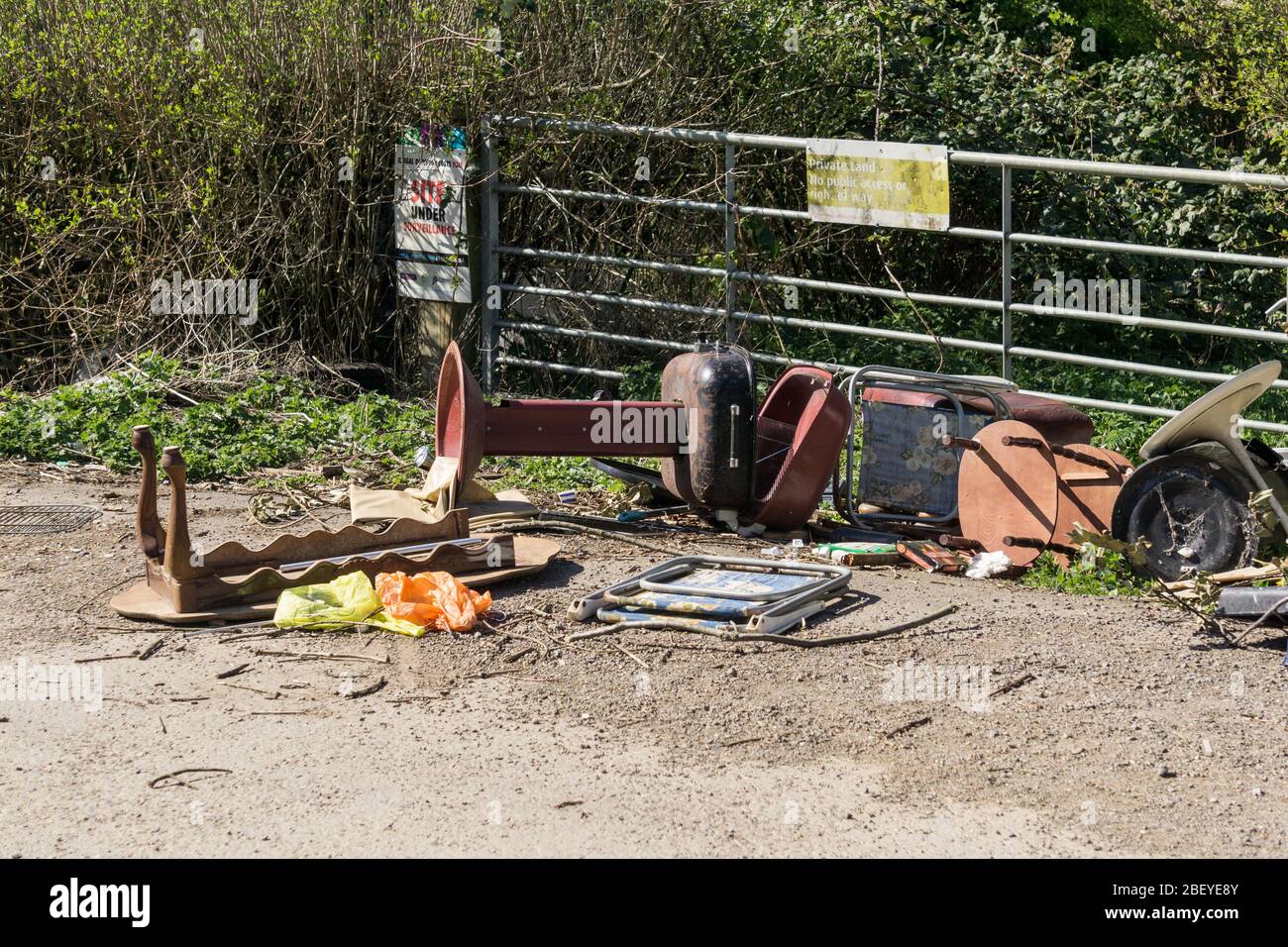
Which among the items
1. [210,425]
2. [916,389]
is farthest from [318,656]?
[210,425]

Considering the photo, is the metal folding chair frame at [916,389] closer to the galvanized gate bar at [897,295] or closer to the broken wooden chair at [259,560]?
the galvanized gate bar at [897,295]

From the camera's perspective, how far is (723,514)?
302 inches

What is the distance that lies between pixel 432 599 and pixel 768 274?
15.3 ft

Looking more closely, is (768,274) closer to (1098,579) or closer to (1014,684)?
(1098,579)

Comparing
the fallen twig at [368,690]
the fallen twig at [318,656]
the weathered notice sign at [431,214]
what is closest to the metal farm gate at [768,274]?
the weathered notice sign at [431,214]

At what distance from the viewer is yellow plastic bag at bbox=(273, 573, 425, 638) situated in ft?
19.9

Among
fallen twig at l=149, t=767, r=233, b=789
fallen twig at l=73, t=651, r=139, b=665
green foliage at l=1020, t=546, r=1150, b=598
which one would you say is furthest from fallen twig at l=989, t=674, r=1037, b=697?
fallen twig at l=73, t=651, r=139, b=665

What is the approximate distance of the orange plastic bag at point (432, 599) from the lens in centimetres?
603

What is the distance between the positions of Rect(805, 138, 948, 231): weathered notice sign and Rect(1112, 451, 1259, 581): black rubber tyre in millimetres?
2727

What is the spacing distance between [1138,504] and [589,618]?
2421mm

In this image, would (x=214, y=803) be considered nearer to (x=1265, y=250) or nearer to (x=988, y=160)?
Answer: (x=988, y=160)

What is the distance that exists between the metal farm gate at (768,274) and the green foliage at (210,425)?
1.29m

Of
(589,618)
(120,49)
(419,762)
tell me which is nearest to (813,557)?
(589,618)

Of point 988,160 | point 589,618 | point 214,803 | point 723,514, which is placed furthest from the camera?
point 988,160
